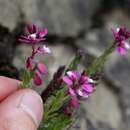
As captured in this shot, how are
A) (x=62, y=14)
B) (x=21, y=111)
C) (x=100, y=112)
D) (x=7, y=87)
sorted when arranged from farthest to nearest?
1. (x=62, y=14)
2. (x=100, y=112)
3. (x=7, y=87)
4. (x=21, y=111)

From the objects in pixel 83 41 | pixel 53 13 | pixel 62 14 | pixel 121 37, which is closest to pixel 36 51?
pixel 121 37

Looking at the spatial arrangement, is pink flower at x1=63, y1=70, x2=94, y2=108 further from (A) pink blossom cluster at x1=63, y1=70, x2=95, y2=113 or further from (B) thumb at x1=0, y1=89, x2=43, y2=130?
(B) thumb at x1=0, y1=89, x2=43, y2=130

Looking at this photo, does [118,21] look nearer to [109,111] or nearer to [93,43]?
[93,43]

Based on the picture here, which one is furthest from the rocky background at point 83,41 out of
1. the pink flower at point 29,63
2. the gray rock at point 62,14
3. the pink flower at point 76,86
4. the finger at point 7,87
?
the pink flower at point 76,86

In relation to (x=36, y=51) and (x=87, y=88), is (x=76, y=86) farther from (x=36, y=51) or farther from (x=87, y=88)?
(x=36, y=51)

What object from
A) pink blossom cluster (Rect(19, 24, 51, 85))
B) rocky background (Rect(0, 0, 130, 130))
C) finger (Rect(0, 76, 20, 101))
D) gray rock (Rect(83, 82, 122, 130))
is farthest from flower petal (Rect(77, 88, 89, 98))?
gray rock (Rect(83, 82, 122, 130))

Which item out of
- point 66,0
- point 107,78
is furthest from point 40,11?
point 107,78

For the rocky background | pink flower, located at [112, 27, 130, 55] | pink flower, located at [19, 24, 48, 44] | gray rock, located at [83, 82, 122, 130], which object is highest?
pink flower, located at [19, 24, 48, 44]

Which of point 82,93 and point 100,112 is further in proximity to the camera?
point 100,112
